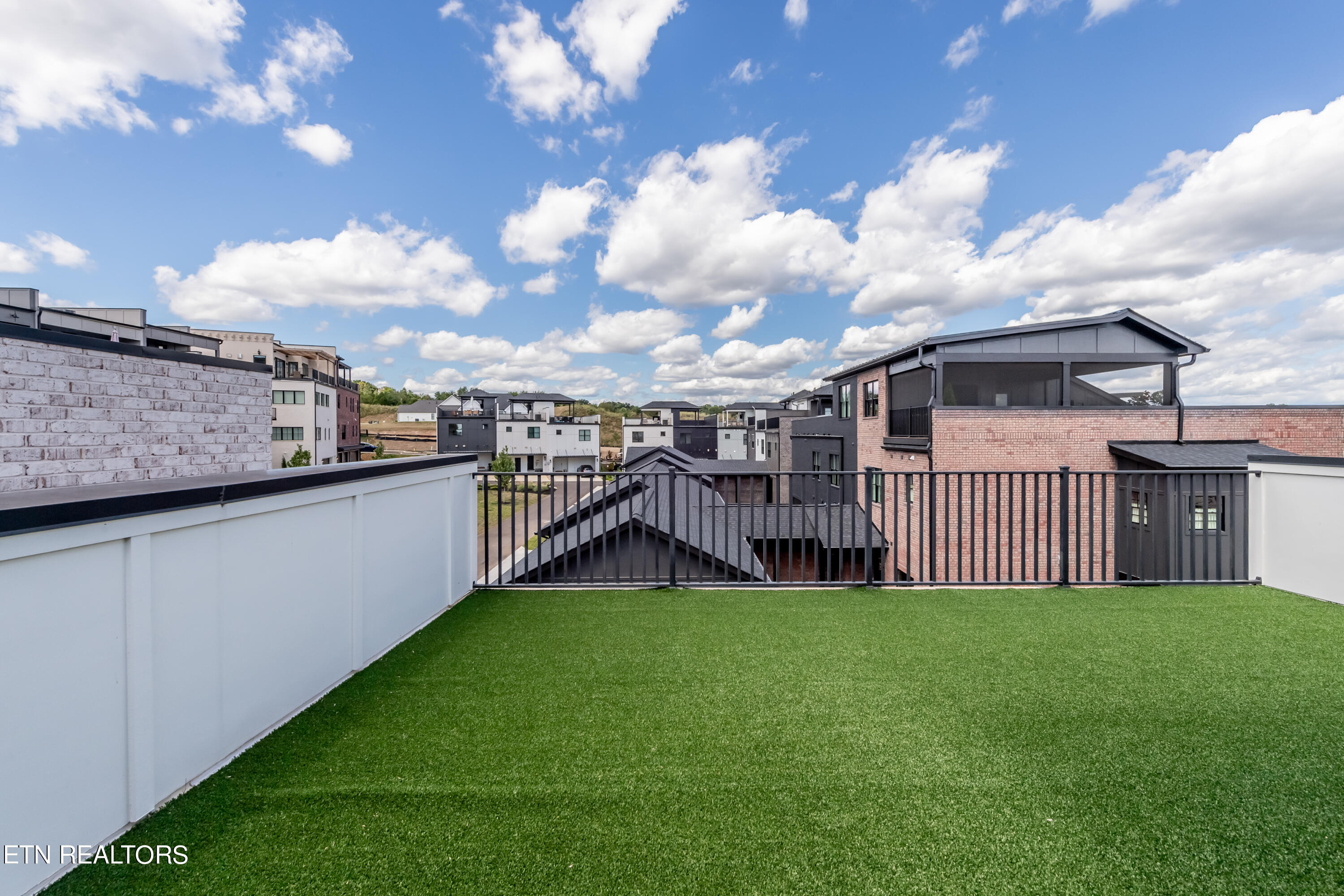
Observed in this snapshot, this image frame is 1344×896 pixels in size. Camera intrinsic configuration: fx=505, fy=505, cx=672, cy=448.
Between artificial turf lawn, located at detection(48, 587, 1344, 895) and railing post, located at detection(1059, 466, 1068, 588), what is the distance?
3.45 ft

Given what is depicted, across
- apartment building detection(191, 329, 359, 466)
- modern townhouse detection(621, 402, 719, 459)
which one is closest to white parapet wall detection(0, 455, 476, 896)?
apartment building detection(191, 329, 359, 466)

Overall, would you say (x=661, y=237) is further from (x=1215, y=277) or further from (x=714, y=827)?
(x=1215, y=277)

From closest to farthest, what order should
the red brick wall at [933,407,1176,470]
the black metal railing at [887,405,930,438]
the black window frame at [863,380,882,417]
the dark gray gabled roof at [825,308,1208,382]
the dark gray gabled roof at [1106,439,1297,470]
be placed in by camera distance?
the dark gray gabled roof at [1106,439,1297,470], the red brick wall at [933,407,1176,470], the dark gray gabled roof at [825,308,1208,382], the black metal railing at [887,405,930,438], the black window frame at [863,380,882,417]

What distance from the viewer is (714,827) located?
1564 mm

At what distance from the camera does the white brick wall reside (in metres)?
2.21

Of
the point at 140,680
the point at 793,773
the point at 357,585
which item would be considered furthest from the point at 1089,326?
the point at 140,680

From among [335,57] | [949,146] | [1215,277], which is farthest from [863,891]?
[1215,277]

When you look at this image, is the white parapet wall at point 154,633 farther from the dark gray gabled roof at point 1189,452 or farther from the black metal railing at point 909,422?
the dark gray gabled roof at point 1189,452

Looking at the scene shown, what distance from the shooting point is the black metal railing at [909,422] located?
12859mm

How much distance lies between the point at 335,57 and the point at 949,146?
44.6 feet

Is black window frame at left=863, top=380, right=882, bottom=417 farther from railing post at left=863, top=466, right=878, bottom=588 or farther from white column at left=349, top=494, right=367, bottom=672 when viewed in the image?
white column at left=349, top=494, right=367, bottom=672

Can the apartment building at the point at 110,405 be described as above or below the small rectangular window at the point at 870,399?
below

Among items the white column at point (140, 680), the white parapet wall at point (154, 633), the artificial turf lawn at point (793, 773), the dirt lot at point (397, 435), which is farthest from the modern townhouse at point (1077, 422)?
the dirt lot at point (397, 435)

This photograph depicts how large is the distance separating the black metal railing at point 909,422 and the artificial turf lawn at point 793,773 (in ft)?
33.0
